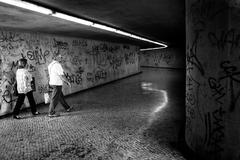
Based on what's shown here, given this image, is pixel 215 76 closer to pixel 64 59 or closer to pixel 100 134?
pixel 100 134

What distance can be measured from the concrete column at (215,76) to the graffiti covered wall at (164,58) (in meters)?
20.7

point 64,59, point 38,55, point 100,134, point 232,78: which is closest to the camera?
point 232,78

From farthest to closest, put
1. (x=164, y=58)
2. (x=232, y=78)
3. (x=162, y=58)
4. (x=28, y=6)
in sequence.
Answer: (x=162, y=58) < (x=164, y=58) < (x=28, y=6) < (x=232, y=78)

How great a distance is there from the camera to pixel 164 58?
2566 cm

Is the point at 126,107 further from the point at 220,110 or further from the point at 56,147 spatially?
the point at 220,110

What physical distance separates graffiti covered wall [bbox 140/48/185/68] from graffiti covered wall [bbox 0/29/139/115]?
10.3 meters

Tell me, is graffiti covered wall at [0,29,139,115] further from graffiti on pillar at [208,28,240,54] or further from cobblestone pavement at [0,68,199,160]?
graffiti on pillar at [208,28,240,54]

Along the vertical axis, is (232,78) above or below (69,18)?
below

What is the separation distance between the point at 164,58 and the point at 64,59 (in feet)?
62.0

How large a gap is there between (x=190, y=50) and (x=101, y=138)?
9.45 ft

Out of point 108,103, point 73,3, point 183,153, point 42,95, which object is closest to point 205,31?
point 183,153

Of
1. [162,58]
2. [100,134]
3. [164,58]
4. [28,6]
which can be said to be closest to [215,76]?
[100,134]

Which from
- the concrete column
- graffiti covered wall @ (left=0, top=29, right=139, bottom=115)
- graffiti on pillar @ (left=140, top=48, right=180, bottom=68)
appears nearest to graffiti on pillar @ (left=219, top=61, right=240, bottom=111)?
the concrete column

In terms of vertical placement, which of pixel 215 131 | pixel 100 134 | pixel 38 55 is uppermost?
pixel 38 55
